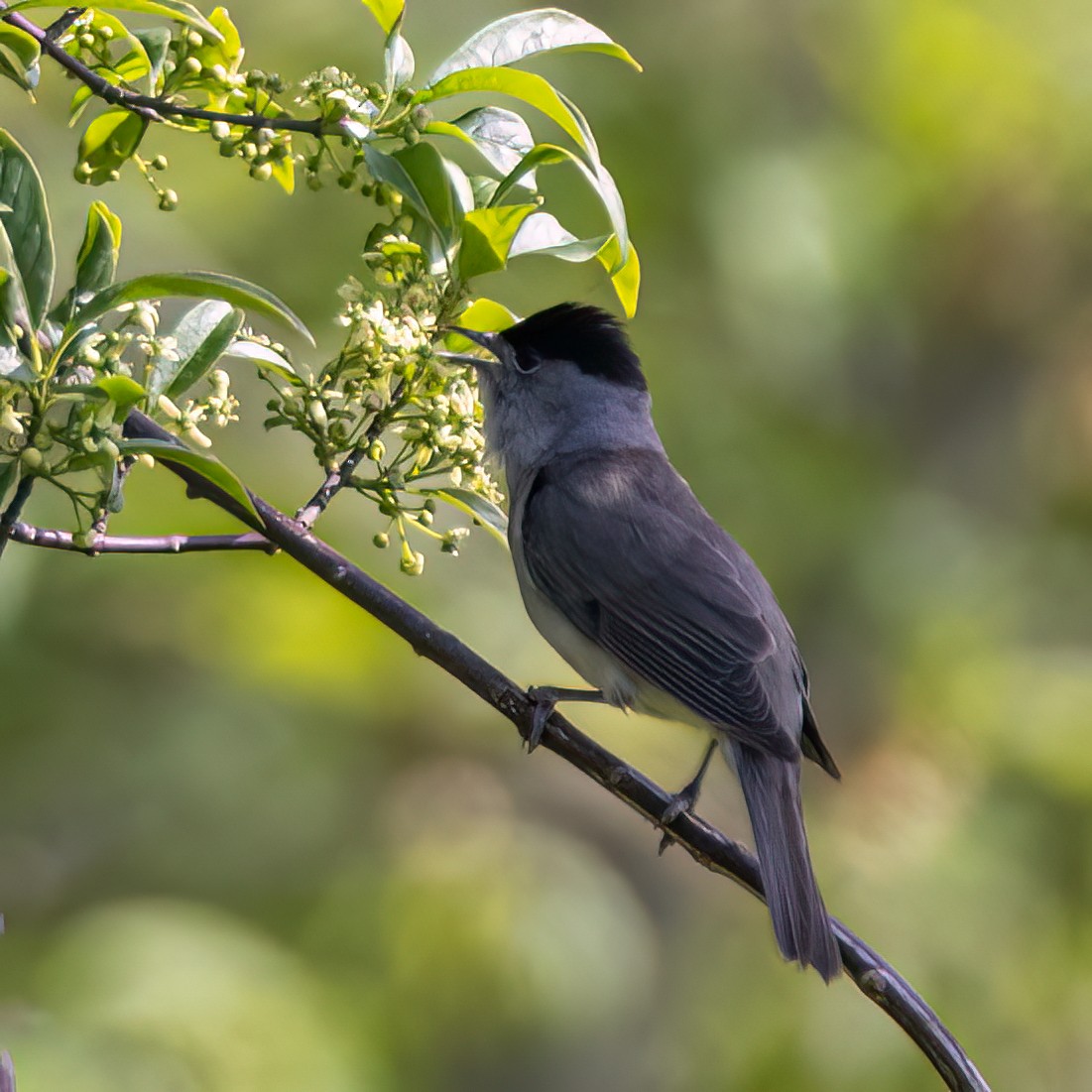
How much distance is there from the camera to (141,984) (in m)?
4.42

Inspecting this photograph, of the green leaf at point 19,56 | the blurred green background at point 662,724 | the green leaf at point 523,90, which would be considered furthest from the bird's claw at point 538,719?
the blurred green background at point 662,724

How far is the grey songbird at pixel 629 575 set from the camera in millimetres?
3193

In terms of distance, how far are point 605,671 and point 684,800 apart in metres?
0.58

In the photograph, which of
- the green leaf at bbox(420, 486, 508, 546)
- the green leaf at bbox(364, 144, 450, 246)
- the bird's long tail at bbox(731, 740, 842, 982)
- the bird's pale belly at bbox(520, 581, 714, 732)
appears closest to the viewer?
the green leaf at bbox(364, 144, 450, 246)

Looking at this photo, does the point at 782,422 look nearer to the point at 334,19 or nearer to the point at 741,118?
the point at 741,118

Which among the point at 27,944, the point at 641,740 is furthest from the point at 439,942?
the point at 27,944

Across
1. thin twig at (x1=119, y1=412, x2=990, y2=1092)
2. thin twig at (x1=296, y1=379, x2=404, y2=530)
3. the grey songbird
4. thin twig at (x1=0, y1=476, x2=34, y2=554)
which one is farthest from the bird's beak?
thin twig at (x1=0, y1=476, x2=34, y2=554)

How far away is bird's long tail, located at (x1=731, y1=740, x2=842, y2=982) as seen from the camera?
8.73 feet

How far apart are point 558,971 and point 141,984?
5.36 ft

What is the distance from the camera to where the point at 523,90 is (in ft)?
5.77

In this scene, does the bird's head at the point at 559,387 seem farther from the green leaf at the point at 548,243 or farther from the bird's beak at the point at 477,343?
the green leaf at the point at 548,243

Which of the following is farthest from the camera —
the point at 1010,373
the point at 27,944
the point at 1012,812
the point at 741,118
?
the point at 1010,373

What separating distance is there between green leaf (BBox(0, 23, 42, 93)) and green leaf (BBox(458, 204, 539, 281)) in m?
0.56

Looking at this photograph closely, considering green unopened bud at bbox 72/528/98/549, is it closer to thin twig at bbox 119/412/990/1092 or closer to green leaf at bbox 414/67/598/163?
thin twig at bbox 119/412/990/1092
